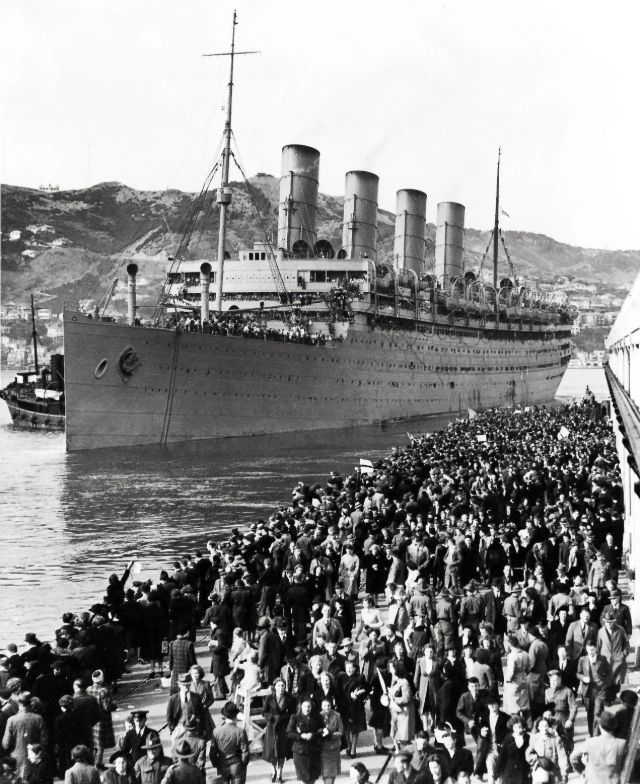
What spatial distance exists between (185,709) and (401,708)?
1607mm

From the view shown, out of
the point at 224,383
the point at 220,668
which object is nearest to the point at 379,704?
the point at 220,668

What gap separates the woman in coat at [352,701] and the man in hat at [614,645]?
2071 millimetres

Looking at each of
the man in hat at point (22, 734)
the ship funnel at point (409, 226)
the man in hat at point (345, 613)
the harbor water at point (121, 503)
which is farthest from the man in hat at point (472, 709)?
the ship funnel at point (409, 226)

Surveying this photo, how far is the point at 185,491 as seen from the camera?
2369cm

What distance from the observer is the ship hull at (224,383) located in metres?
29.4

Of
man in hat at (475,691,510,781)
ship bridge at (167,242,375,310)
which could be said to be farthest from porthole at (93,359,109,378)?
man in hat at (475,691,510,781)

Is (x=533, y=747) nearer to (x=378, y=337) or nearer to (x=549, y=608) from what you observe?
(x=549, y=608)

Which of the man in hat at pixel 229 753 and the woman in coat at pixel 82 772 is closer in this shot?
the woman in coat at pixel 82 772

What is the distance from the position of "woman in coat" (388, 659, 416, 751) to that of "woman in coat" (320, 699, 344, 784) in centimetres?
54

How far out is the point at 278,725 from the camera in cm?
607

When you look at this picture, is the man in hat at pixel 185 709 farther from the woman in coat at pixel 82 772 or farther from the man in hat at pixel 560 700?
the man in hat at pixel 560 700

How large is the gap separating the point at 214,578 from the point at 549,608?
4.19 metres

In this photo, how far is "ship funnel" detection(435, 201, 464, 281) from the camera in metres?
62.4

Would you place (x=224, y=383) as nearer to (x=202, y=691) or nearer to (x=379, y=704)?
(x=379, y=704)
